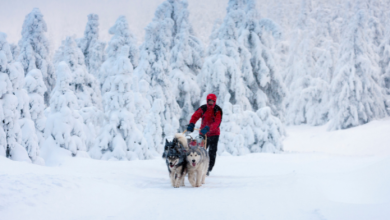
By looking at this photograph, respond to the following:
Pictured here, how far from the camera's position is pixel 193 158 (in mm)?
5801

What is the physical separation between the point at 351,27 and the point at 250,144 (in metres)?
17.2

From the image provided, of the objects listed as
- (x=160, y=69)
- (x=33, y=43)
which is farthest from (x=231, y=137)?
(x=33, y=43)

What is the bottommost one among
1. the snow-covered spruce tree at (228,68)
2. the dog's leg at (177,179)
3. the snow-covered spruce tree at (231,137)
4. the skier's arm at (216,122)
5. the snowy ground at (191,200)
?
the snow-covered spruce tree at (231,137)

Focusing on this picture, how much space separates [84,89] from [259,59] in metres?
14.0

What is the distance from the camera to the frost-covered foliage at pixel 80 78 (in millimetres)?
20812

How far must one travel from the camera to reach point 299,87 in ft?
127

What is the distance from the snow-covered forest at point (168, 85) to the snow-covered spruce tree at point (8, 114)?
0.10 feet

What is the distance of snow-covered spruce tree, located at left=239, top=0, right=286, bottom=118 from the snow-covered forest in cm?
8

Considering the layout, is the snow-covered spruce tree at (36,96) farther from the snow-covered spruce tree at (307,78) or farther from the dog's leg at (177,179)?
the snow-covered spruce tree at (307,78)

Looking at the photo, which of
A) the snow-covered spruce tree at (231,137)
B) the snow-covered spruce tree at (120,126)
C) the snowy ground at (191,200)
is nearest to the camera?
the snowy ground at (191,200)

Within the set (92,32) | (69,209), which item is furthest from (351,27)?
(69,209)

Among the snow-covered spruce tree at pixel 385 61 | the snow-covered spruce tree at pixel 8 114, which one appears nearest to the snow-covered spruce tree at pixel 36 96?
the snow-covered spruce tree at pixel 8 114

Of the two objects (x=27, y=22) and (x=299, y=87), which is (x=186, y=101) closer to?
Answer: (x=27, y=22)

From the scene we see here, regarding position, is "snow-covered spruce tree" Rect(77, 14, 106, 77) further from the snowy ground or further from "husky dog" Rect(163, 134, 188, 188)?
"husky dog" Rect(163, 134, 188, 188)
